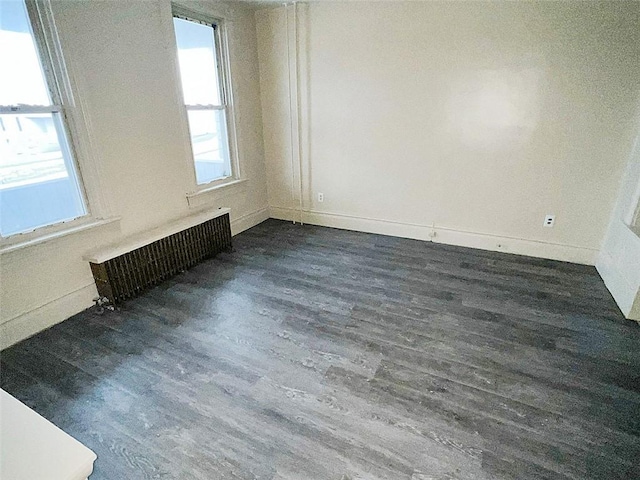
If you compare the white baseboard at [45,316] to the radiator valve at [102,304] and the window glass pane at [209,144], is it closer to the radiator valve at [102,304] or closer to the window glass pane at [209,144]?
the radiator valve at [102,304]

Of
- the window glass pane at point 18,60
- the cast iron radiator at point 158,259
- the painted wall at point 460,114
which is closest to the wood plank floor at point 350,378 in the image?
the cast iron radiator at point 158,259

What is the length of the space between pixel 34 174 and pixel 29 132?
0.27 metres

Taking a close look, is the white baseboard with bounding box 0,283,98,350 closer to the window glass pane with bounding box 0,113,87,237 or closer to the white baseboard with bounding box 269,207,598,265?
the window glass pane with bounding box 0,113,87,237

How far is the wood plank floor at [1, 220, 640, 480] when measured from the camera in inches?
60.8

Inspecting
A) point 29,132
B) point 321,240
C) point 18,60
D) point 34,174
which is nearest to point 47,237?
point 34,174

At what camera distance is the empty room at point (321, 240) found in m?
1.66

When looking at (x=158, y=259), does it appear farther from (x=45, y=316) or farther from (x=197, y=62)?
(x=197, y=62)

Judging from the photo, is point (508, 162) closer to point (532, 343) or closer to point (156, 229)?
point (532, 343)

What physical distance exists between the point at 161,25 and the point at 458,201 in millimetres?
3207

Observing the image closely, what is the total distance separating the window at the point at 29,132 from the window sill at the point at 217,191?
1.08m

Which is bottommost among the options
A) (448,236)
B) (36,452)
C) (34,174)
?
(448,236)

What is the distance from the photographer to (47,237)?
7.69 feet

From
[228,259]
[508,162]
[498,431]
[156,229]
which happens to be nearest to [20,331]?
[156,229]

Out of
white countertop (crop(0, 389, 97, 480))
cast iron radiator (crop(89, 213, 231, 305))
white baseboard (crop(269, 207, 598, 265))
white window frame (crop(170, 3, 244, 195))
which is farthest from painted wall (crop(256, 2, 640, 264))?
white countertop (crop(0, 389, 97, 480))
